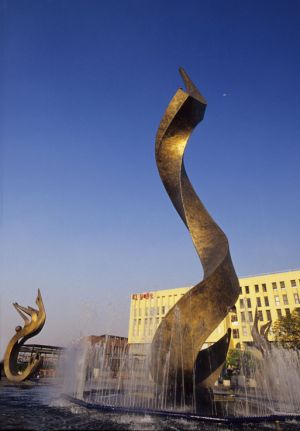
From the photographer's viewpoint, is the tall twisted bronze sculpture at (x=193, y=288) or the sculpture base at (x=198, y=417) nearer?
the sculpture base at (x=198, y=417)

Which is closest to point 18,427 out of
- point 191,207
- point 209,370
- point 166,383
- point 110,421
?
point 110,421

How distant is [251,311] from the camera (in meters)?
40.2

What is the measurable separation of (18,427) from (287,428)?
4.68 meters

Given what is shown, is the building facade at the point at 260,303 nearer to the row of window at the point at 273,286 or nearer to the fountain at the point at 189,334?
the row of window at the point at 273,286

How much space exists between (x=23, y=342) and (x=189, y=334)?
9779 mm

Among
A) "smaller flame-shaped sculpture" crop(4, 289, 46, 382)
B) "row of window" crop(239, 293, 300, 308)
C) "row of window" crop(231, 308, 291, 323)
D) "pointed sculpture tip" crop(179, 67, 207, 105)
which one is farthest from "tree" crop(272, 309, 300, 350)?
"pointed sculpture tip" crop(179, 67, 207, 105)

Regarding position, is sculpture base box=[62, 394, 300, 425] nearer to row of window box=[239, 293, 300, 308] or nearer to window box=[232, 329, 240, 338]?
row of window box=[239, 293, 300, 308]

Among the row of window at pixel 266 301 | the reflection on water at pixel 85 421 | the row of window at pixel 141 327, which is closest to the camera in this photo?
the reflection on water at pixel 85 421

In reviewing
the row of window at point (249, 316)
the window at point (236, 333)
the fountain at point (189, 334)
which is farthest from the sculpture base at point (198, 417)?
the window at point (236, 333)

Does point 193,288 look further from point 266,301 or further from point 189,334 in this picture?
point 266,301

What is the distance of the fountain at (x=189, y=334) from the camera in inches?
273

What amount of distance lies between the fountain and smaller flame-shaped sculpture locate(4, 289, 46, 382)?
7.75ft

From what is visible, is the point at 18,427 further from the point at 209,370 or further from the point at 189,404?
the point at 209,370

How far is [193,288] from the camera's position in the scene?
744 centimetres
